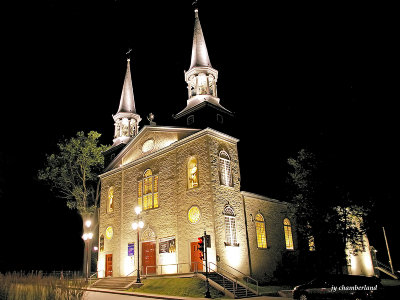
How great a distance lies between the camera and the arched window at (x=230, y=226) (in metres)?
21.9

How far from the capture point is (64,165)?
3347 cm

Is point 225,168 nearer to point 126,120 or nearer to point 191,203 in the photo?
point 191,203

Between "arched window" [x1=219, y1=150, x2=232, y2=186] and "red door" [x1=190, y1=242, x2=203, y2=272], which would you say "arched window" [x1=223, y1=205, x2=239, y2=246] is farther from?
"red door" [x1=190, y1=242, x2=203, y2=272]

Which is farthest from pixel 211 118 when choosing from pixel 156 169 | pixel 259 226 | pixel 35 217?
pixel 35 217

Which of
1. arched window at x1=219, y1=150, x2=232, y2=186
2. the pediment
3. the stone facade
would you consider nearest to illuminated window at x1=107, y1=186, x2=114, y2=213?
the stone facade

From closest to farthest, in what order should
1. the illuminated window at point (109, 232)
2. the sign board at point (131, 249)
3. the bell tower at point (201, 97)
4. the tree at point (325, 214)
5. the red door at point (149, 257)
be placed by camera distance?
the tree at point (325, 214), the red door at point (149, 257), the bell tower at point (201, 97), the sign board at point (131, 249), the illuminated window at point (109, 232)

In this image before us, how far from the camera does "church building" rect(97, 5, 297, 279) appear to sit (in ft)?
72.7

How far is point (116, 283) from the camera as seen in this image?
75.0 feet

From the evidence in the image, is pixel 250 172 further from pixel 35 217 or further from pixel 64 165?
pixel 35 217

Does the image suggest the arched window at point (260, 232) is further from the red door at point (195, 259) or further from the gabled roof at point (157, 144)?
the gabled roof at point (157, 144)

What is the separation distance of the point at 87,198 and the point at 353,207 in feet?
87.1

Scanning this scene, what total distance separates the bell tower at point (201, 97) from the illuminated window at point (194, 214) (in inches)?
244

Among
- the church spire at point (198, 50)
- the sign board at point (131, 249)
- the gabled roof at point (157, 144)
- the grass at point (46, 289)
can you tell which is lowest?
the grass at point (46, 289)

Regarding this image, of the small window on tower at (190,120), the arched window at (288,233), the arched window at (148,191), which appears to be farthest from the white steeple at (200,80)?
the arched window at (288,233)
